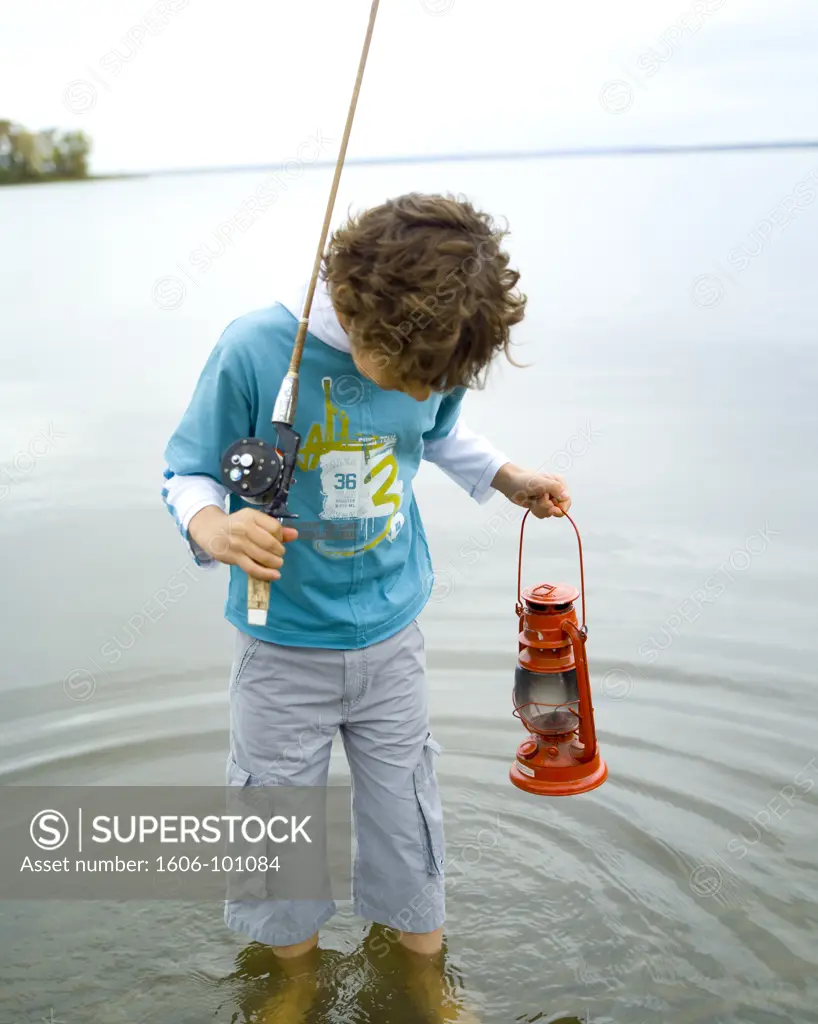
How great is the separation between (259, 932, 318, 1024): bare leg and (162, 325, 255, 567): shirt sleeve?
847 mm

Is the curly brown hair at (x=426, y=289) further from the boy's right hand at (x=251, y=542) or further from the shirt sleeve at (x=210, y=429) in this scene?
the boy's right hand at (x=251, y=542)

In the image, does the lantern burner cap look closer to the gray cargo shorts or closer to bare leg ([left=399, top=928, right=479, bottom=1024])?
the gray cargo shorts

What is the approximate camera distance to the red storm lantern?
7.92 feet

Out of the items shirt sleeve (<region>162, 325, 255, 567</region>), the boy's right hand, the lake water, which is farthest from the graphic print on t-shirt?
the lake water

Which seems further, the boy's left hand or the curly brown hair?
the boy's left hand

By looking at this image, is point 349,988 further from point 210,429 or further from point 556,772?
point 210,429

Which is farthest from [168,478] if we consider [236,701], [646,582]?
[646,582]

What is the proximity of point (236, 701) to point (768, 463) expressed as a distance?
162 inches

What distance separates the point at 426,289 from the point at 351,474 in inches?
15.8

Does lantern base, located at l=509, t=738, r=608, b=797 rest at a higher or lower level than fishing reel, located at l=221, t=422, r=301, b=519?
lower

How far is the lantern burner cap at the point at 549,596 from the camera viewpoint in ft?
7.89

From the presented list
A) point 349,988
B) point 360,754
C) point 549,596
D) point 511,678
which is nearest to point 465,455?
point 549,596

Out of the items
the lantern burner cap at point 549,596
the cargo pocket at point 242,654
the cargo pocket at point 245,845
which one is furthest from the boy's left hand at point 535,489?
the cargo pocket at point 245,845

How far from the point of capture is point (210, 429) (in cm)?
221
